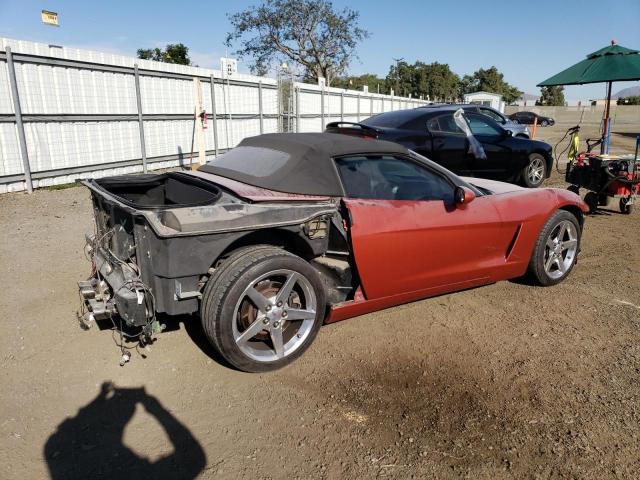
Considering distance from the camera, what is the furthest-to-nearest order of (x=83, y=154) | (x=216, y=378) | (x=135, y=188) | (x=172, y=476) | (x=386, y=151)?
(x=83, y=154), (x=135, y=188), (x=386, y=151), (x=216, y=378), (x=172, y=476)

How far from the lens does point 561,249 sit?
4734 mm

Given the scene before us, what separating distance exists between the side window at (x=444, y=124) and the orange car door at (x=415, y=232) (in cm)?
431

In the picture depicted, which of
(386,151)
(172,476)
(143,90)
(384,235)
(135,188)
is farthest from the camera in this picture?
(143,90)

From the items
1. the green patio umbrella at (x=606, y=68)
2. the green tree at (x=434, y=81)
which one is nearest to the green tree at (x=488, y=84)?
the green tree at (x=434, y=81)

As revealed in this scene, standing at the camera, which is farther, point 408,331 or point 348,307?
point 408,331

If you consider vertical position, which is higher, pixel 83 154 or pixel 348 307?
pixel 83 154

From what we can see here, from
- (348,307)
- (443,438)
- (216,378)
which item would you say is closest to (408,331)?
(348,307)

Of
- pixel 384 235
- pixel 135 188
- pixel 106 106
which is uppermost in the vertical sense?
pixel 106 106

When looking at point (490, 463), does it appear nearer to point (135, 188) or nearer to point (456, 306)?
point (456, 306)

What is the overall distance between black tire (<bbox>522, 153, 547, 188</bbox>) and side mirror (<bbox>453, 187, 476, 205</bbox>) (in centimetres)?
619

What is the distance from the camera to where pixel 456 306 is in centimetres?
433

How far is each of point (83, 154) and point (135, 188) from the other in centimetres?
620

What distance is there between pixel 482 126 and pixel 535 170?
1.56 metres

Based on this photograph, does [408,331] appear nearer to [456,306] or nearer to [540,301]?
[456,306]
